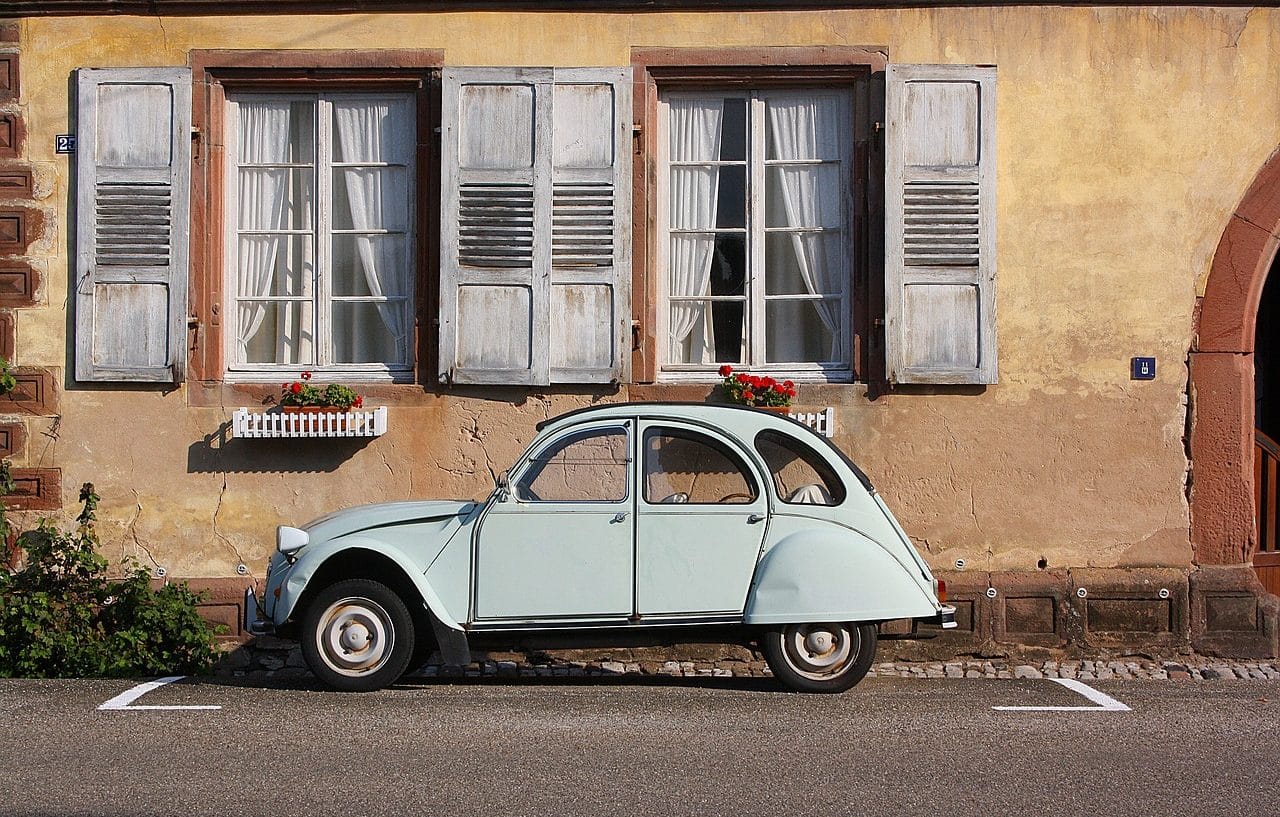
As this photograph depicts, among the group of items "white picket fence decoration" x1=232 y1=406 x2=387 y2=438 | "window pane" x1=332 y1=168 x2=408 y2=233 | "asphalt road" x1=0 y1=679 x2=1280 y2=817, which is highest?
"window pane" x1=332 y1=168 x2=408 y2=233

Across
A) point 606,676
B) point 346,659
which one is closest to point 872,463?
point 606,676

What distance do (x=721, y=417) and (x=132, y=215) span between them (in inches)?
176

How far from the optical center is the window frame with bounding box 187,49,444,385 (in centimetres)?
1020

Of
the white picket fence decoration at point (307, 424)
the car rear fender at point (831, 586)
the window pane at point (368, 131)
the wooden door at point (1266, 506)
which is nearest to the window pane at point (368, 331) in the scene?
the white picket fence decoration at point (307, 424)

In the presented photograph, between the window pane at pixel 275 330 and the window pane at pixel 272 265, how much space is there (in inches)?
3.7

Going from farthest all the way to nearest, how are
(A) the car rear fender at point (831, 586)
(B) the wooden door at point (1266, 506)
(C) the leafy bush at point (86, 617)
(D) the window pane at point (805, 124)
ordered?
(B) the wooden door at point (1266, 506)
(D) the window pane at point (805, 124)
(C) the leafy bush at point (86, 617)
(A) the car rear fender at point (831, 586)

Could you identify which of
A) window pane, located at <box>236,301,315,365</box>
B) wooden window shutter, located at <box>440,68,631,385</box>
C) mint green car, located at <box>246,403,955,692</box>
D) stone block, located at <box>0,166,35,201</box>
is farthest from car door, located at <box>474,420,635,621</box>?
stone block, located at <box>0,166,35,201</box>

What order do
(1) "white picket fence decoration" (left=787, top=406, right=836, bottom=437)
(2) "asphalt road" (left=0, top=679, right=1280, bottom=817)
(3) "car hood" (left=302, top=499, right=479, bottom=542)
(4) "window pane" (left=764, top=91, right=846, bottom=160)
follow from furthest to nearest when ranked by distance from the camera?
(4) "window pane" (left=764, top=91, right=846, bottom=160), (1) "white picket fence decoration" (left=787, top=406, right=836, bottom=437), (3) "car hood" (left=302, top=499, right=479, bottom=542), (2) "asphalt road" (left=0, top=679, right=1280, bottom=817)

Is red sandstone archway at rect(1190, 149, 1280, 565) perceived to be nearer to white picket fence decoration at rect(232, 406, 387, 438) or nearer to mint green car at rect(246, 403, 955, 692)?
mint green car at rect(246, 403, 955, 692)

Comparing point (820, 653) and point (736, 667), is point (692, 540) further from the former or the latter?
point (736, 667)

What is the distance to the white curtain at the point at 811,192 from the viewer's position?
34.1 feet

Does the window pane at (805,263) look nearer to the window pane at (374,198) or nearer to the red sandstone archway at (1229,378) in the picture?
the red sandstone archway at (1229,378)

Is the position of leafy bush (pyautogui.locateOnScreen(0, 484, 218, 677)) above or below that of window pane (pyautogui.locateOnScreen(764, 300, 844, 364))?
below

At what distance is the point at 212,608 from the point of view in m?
10.1
